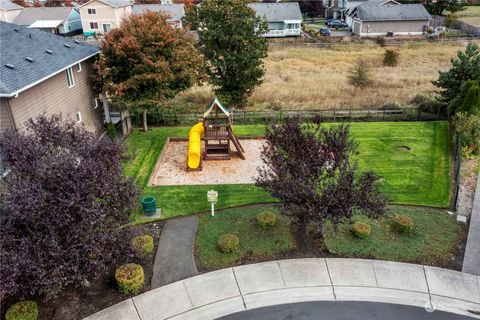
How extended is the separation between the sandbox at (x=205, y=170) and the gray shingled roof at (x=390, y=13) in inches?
2028

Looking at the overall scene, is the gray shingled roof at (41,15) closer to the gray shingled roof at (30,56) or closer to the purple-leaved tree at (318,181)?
the gray shingled roof at (30,56)

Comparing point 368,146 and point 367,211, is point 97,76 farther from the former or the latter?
point 367,211

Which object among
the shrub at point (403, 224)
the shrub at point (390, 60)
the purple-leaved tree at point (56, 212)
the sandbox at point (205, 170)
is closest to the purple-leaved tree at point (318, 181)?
the shrub at point (403, 224)

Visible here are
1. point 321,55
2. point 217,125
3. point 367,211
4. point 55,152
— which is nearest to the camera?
point 55,152

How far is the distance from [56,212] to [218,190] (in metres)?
8.88

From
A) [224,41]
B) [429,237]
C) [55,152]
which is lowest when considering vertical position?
[429,237]

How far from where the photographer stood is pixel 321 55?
47469 mm

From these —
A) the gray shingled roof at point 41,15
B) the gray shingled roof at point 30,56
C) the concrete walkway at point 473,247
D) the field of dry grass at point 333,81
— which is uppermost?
the gray shingled roof at point 41,15

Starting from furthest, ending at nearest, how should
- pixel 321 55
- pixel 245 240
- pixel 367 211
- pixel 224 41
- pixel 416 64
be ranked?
pixel 321 55
pixel 416 64
pixel 224 41
pixel 245 240
pixel 367 211

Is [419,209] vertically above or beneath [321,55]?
beneath

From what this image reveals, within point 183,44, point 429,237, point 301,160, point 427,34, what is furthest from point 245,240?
point 427,34

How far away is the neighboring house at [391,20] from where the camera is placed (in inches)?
2495

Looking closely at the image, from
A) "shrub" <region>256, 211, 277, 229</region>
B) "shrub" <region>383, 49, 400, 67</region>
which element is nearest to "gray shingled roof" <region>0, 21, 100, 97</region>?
"shrub" <region>256, 211, 277, 229</region>

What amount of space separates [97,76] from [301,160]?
1510 centimetres
